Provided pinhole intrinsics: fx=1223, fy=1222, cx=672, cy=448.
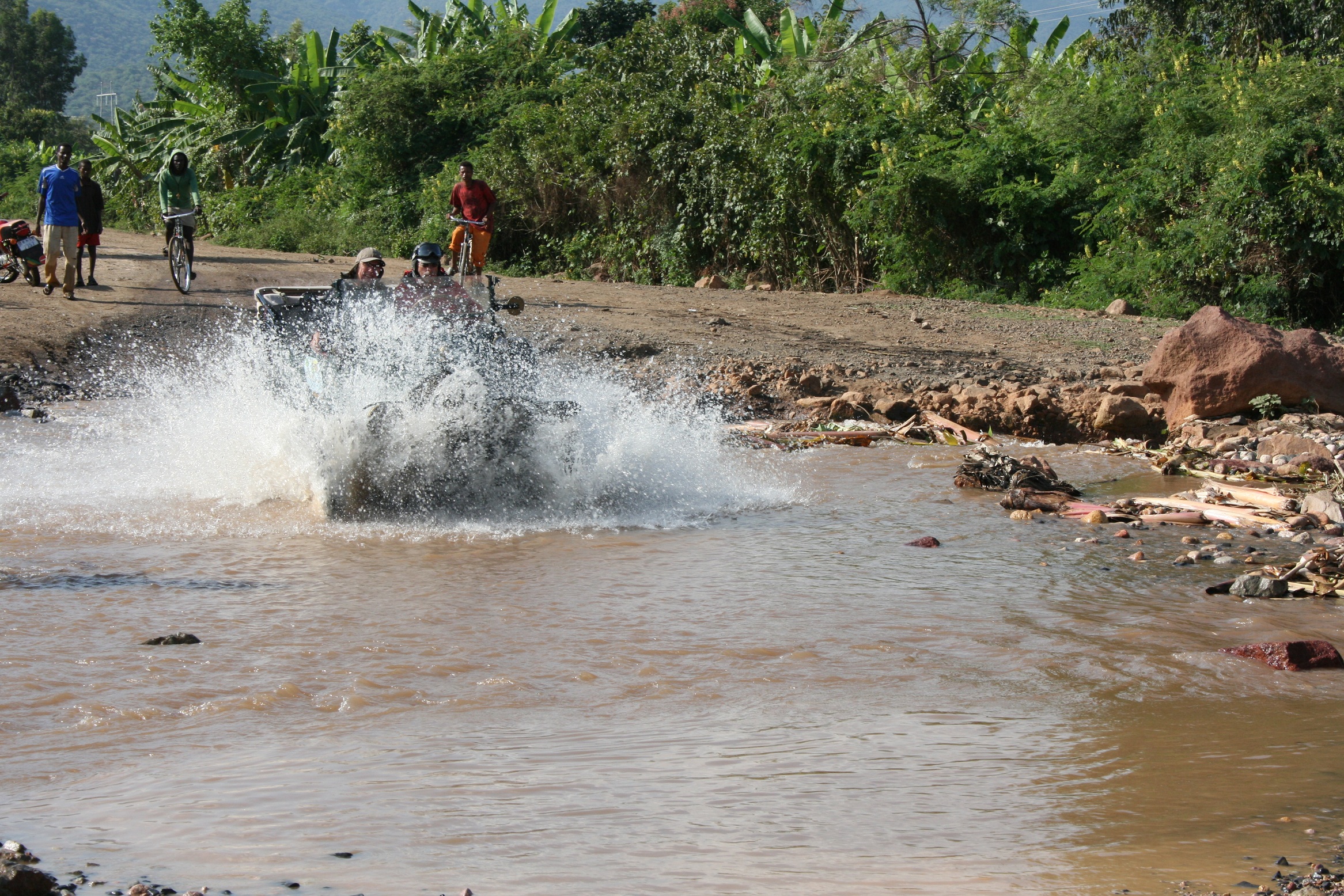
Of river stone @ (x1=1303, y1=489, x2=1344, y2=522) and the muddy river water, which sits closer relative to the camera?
the muddy river water

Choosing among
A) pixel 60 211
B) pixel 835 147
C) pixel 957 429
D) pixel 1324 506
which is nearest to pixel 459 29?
pixel 835 147

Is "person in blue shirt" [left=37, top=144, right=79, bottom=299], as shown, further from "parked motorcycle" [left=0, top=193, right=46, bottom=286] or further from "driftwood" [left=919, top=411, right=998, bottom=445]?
"driftwood" [left=919, top=411, right=998, bottom=445]

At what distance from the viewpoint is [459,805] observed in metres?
3.51

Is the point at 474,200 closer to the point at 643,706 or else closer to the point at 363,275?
the point at 363,275

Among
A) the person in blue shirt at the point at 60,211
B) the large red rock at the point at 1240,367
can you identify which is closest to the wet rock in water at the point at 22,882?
the large red rock at the point at 1240,367

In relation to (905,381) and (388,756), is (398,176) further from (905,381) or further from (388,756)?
(388,756)

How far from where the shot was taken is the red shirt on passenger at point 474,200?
50.9ft

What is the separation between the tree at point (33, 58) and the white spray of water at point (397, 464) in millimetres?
65941

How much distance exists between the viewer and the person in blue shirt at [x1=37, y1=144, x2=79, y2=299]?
14.8 meters

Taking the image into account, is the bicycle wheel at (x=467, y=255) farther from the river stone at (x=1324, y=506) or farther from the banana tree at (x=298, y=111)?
the banana tree at (x=298, y=111)

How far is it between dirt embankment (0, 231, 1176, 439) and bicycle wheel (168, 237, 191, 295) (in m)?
0.20

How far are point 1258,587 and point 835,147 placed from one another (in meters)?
14.4

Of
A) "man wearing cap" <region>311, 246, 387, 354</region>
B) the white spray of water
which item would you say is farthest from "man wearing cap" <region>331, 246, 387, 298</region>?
the white spray of water

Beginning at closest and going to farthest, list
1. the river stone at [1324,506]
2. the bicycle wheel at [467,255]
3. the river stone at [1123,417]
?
the river stone at [1324,506]
the river stone at [1123,417]
the bicycle wheel at [467,255]
